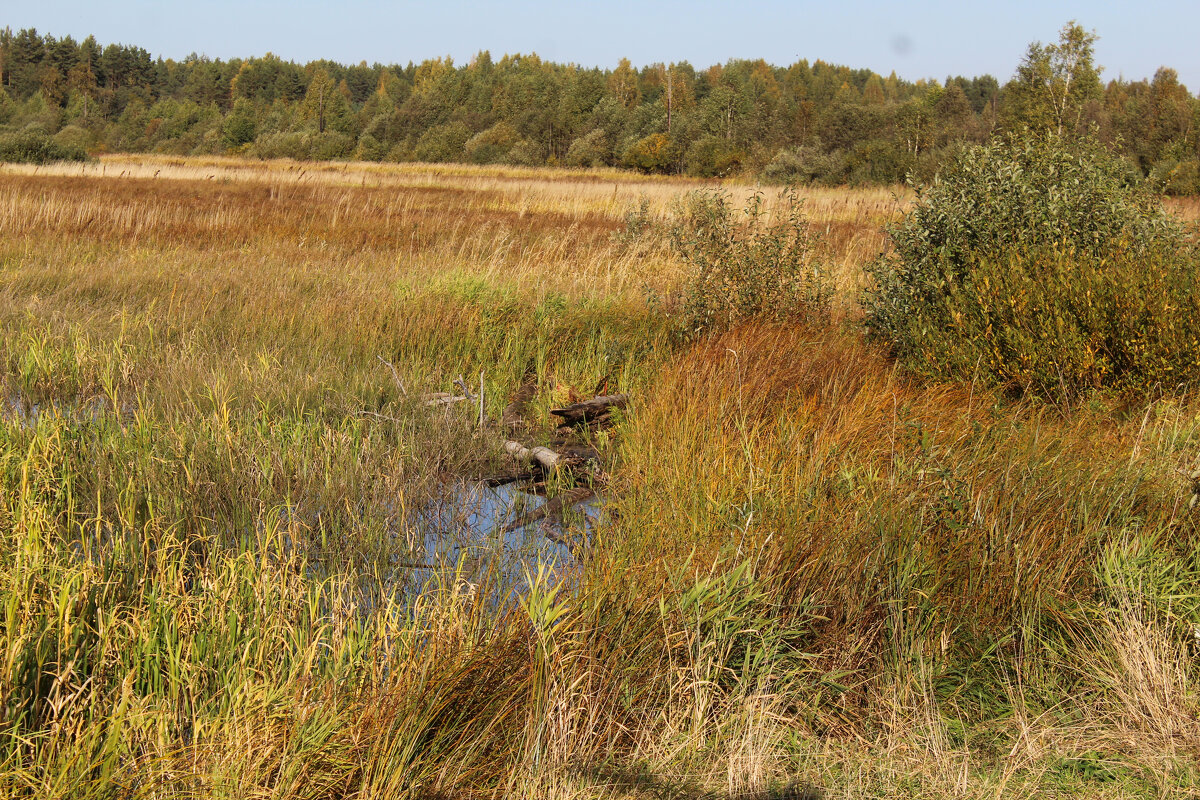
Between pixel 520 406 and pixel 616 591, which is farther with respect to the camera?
pixel 520 406

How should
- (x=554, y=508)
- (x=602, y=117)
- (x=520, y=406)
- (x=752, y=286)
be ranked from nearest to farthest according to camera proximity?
(x=554, y=508) → (x=520, y=406) → (x=752, y=286) → (x=602, y=117)

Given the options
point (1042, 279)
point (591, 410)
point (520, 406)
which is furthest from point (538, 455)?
point (1042, 279)

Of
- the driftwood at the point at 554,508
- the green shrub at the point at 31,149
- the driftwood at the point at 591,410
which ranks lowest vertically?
the driftwood at the point at 554,508

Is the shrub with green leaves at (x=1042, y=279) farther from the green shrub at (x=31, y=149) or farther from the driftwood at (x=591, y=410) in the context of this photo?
the green shrub at (x=31, y=149)

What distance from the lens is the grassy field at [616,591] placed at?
2.13 meters

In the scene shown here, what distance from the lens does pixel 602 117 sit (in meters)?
57.0

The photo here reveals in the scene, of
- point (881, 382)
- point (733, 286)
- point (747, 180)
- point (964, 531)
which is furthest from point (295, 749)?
point (747, 180)

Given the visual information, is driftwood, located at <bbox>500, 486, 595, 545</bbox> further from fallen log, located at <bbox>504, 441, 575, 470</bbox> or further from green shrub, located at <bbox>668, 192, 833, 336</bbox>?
green shrub, located at <bbox>668, 192, 833, 336</bbox>

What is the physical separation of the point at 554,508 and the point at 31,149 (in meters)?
40.4

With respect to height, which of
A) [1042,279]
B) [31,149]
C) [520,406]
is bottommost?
[520,406]

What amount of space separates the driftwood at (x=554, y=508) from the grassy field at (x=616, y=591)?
316 millimetres

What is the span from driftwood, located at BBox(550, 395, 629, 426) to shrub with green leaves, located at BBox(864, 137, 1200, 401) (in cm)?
193

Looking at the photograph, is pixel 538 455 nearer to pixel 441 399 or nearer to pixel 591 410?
pixel 591 410

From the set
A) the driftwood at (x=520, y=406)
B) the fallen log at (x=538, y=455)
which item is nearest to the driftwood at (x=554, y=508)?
the fallen log at (x=538, y=455)
